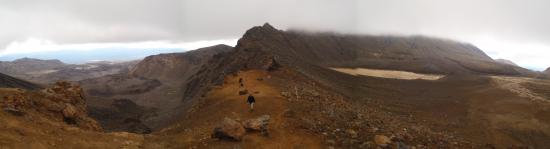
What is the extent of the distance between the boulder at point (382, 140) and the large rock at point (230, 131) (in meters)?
6.36

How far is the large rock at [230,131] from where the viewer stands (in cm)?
2425

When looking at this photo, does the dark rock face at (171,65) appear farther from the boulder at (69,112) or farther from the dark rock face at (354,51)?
the boulder at (69,112)

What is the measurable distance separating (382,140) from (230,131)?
23.8 ft

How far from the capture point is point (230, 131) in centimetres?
2431

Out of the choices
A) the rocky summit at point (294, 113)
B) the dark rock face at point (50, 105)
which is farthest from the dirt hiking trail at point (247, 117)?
the dark rock face at point (50, 105)

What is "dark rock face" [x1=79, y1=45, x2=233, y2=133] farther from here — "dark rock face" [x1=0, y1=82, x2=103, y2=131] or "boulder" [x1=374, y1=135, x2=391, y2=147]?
"boulder" [x1=374, y1=135, x2=391, y2=147]

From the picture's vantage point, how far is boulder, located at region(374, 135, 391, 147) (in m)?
24.6

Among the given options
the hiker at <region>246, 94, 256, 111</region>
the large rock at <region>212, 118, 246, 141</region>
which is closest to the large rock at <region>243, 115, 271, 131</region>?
the large rock at <region>212, 118, 246, 141</region>

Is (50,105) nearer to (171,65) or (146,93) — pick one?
(146,93)

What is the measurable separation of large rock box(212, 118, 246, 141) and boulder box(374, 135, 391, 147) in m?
6.36

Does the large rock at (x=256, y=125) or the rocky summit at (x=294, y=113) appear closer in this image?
the rocky summit at (x=294, y=113)

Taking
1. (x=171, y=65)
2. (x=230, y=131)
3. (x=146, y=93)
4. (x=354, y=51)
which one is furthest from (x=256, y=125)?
(x=171, y=65)

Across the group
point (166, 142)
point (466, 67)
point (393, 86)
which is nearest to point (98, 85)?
point (393, 86)

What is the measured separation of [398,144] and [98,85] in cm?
12855
